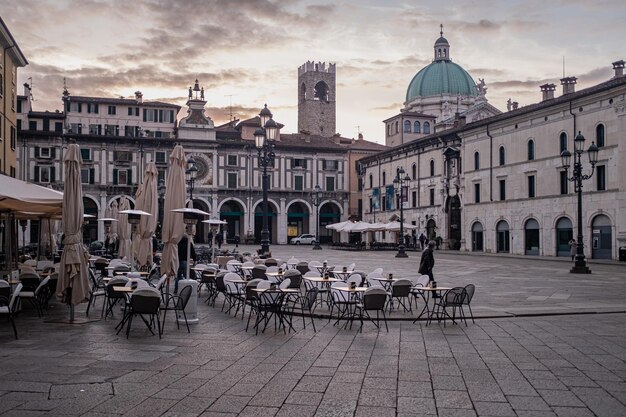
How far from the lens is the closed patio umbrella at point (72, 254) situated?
A: 12633 millimetres

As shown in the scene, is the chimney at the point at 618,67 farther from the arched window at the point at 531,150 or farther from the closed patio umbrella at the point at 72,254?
the closed patio umbrella at the point at 72,254

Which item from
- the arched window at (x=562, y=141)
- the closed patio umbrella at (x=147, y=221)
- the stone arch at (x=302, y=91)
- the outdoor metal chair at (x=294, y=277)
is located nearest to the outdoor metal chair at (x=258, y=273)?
the outdoor metal chair at (x=294, y=277)

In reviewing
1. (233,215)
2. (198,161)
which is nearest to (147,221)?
(198,161)

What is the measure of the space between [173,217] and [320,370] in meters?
8.10

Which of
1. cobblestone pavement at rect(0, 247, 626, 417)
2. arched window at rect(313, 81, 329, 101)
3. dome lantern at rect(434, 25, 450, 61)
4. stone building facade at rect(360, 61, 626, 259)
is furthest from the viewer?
arched window at rect(313, 81, 329, 101)

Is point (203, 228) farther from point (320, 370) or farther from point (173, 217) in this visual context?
point (320, 370)

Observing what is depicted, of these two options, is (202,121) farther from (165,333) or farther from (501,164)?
(165,333)

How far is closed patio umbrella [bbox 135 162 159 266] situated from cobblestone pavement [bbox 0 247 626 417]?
6.28 meters

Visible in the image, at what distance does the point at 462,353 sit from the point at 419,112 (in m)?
75.1

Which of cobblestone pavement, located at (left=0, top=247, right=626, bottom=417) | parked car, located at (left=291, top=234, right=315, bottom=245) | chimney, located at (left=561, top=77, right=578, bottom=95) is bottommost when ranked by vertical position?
cobblestone pavement, located at (left=0, top=247, right=626, bottom=417)

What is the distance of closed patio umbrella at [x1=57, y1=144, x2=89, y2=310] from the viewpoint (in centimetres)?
1263

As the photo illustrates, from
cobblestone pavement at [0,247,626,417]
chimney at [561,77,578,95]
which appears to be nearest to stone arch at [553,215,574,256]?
chimney at [561,77,578,95]

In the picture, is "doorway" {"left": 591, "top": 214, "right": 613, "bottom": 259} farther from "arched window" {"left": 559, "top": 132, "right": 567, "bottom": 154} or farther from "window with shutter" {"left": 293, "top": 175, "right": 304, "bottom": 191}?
"window with shutter" {"left": 293, "top": 175, "right": 304, "bottom": 191}

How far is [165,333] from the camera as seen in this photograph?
458 inches
